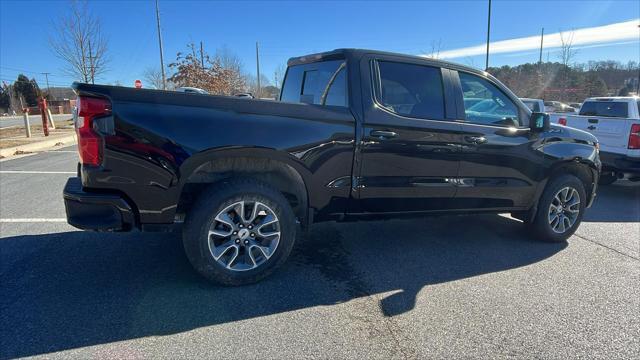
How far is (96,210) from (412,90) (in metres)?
2.93

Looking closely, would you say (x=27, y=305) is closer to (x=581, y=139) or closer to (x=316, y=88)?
(x=316, y=88)

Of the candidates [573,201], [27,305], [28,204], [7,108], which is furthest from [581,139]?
A: [7,108]

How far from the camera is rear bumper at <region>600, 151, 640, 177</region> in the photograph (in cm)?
714

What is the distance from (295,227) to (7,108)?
79.2 meters

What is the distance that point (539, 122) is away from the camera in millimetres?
4277

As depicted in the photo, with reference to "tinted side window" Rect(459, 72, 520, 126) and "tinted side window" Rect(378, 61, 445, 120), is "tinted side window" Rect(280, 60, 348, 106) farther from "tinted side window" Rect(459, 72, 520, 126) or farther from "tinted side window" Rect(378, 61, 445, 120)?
"tinted side window" Rect(459, 72, 520, 126)

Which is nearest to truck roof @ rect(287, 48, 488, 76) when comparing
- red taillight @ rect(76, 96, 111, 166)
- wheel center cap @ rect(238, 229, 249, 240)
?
wheel center cap @ rect(238, 229, 249, 240)

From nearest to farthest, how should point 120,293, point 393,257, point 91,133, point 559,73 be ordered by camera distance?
point 91,133 < point 120,293 < point 393,257 < point 559,73

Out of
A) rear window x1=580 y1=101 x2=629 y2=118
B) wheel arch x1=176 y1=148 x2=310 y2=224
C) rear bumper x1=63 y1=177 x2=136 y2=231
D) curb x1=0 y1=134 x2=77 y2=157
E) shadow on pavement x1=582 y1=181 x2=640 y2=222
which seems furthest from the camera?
curb x1=0 y1=134 x2=77 y2=157

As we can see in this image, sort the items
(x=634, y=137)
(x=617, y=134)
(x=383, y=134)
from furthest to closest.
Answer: (x=617, y=134)
(x=634, y=137)
(x=383, y=134)

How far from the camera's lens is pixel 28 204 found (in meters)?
5.80

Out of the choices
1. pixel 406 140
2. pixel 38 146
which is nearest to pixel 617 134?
pixel 406 140

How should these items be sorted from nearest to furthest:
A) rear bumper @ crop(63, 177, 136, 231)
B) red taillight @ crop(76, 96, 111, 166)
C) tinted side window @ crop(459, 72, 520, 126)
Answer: red taillight @ crop(76, 96, 111, 166) < rear bumper @ crop(63, 177, 136, 231) < tinted side window @ crop(459, 72, 520, 126)

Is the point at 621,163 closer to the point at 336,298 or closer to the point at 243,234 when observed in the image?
the point at 336,298
